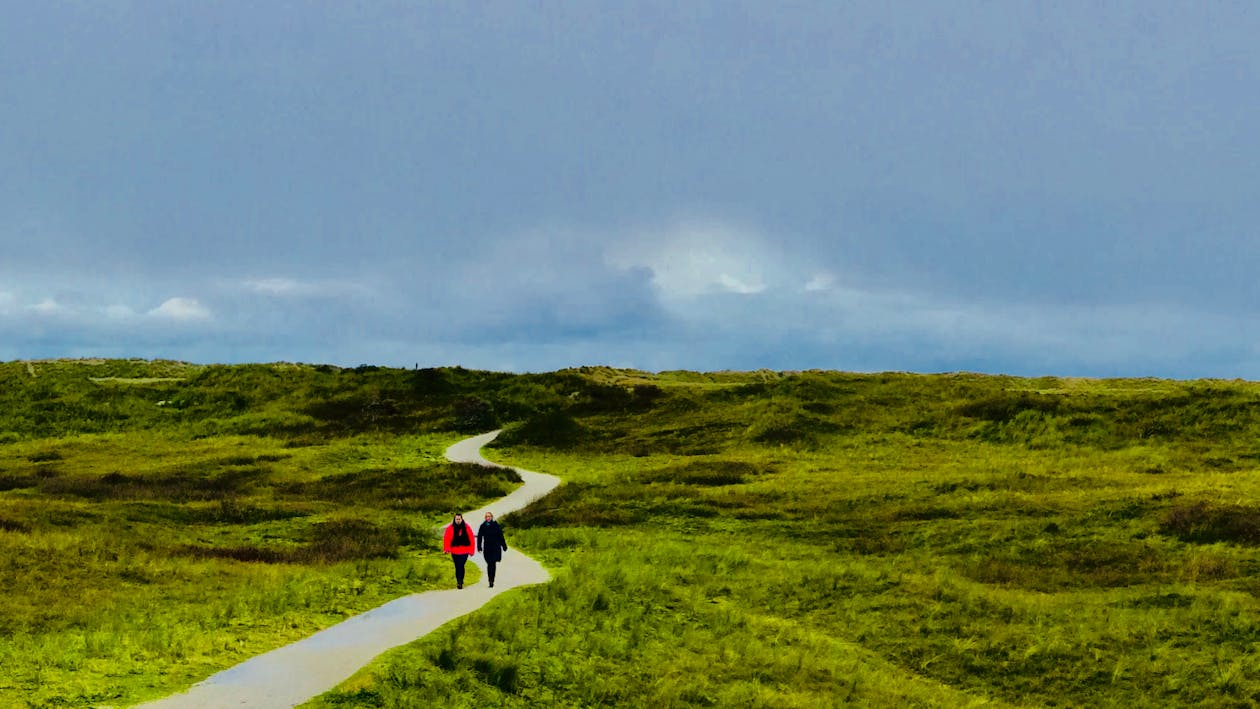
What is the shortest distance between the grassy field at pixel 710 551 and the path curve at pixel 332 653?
708 millimetres

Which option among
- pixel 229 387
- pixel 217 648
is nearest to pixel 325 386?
pixel 229 387

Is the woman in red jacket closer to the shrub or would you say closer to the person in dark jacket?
the person in dark jacket

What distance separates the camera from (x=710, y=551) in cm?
3362

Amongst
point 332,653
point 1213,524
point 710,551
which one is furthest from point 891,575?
point 332,653

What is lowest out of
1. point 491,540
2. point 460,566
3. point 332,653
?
point 332,653

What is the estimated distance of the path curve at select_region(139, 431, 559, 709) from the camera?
15.7 m

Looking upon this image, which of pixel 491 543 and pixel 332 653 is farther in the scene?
pixel 491 543

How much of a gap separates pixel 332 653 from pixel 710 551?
55.6 feet

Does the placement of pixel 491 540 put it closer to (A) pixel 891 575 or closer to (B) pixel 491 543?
(B) pixel 491 543

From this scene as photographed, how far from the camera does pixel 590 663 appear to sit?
19.8 meters

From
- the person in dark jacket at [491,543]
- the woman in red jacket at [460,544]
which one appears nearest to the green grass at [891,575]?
the person in dark jacket at [491,543]

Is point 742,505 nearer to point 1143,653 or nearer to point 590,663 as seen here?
point 1143,653

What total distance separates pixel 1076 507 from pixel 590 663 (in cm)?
2823

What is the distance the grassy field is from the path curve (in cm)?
71
